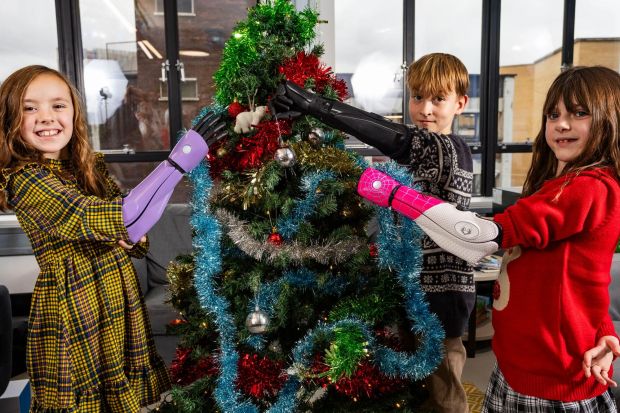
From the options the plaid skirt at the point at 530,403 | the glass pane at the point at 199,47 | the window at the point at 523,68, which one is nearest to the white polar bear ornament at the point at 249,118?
the plaid skirt at the point at 530,403

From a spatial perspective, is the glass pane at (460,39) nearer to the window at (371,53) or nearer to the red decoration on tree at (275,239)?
the window at (371,53)

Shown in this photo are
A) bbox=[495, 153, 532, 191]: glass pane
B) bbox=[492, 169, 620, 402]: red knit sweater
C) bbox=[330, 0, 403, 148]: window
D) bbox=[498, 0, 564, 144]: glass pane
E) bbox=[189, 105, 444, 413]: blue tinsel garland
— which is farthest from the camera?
bbox=[495, 153, 532, 191]: glass pane

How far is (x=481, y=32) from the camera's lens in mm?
3916

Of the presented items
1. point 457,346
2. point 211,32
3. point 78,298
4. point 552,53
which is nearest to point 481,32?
point 552,53

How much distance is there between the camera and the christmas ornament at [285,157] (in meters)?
1.11

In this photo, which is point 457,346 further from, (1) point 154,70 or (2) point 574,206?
(1) point 154,70

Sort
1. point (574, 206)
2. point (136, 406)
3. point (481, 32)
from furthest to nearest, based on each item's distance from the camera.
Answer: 1. point (481, 32)
2. point (136, 406)
3. point (574, 206)

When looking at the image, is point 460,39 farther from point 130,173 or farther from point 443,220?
point 443,220

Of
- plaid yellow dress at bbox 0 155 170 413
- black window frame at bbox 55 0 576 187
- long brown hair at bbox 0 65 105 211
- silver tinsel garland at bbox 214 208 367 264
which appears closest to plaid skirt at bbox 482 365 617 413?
silver tinsel garland at bbox 214 208 367 264

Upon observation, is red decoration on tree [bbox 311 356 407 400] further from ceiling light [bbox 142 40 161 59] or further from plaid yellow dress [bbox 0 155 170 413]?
ceiling light [bbox 142 40 161 59]

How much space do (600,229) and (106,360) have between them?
122 centimetres

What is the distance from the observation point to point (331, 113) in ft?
3.78

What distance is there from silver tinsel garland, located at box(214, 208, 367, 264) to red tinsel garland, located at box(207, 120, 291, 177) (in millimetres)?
137

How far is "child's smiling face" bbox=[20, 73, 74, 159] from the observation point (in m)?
1.28
